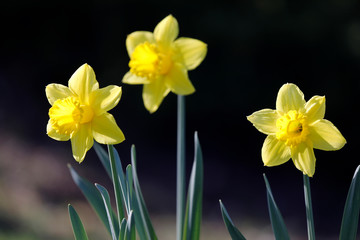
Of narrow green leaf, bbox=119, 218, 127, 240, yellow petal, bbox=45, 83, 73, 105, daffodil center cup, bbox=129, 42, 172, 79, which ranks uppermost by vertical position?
daffodil center cup, bbox=129, 42, 172, 79

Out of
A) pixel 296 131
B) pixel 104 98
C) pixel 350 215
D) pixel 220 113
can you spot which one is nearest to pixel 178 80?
pixel 104 98

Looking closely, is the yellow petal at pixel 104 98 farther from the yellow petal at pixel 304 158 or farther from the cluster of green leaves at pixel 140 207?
the yellow petal at pixel 304 158

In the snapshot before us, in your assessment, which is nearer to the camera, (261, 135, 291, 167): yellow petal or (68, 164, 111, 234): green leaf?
(261, 135, 291, 167): yellow petal

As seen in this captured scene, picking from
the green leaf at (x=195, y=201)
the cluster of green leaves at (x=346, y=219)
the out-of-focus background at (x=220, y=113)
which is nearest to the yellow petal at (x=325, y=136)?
the cluster of green leaves at (x=346, y=219)

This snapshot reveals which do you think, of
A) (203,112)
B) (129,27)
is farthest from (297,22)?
(129,27)

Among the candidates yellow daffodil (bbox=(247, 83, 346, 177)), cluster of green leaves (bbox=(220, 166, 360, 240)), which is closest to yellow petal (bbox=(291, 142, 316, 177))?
yellow daffodil (bbox=(247, 83, 346, 177))

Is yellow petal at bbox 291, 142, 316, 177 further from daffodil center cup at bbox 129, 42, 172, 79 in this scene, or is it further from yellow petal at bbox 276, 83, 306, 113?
daffodil center cup at bbox 129, 42, 172, 79
